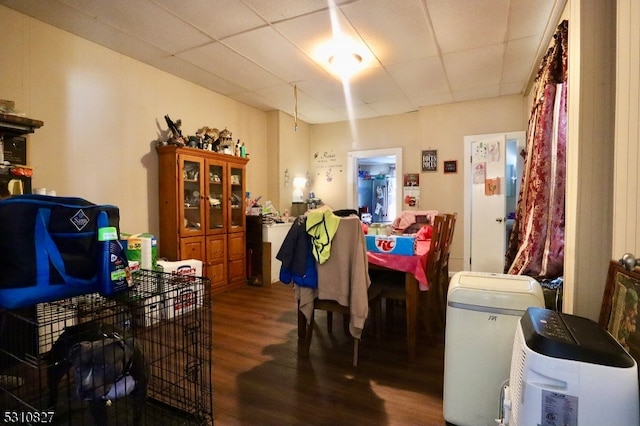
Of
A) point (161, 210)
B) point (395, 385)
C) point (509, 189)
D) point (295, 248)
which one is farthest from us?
point (509, 189)

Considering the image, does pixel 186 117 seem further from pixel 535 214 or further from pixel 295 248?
pixel 535 214

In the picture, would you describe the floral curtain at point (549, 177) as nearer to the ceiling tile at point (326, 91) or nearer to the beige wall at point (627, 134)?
the beige wall at point (627, 134)

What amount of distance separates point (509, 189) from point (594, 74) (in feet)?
12.6

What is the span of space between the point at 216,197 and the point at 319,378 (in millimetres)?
2653

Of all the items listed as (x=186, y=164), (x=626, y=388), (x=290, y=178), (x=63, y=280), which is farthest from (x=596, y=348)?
(x=290, y=178)

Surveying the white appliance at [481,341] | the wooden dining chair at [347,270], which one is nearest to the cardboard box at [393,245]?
the wooden dining chair at [347,270]

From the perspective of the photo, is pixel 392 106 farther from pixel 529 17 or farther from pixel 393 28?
pixel 529 17

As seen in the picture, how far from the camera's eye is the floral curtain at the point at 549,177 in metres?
2.25

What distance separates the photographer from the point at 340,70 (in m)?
3.59

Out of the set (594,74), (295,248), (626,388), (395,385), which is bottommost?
(395,385)

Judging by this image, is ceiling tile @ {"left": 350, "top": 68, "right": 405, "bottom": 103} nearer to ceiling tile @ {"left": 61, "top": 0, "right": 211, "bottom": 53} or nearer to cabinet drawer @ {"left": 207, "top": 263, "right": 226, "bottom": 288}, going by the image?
ceiling tile @ {"left": 61, "top": 0, "right": 211, "bottom": 53}

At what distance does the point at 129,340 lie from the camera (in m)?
1.36

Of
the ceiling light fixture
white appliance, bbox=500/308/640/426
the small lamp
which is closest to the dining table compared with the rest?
white appliance, bbox=500/308/640/426

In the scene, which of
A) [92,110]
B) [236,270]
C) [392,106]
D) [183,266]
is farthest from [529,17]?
[236,270]
